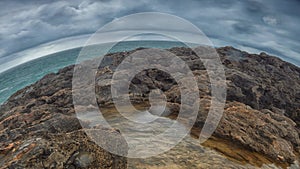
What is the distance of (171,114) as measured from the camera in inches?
494

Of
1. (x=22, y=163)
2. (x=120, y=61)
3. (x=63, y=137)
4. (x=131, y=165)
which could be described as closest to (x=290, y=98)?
(x=120, y=61)

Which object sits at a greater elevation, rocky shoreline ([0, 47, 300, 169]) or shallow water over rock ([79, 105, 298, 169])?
rocky shoreline ([0, 47, 300, 169])

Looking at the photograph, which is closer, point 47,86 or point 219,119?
point 219,119

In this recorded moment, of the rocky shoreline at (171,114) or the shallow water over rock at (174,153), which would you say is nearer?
the rocky shoreline at (171,114)

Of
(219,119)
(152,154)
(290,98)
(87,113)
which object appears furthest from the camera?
(290,98)

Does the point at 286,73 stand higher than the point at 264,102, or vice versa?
the point at 286,73

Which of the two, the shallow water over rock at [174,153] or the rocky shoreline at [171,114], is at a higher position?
the rocky shoreline at [171,114]

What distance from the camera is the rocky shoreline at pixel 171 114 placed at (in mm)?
6848

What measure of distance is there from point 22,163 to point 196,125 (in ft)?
23.7

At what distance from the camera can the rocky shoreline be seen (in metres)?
6.85

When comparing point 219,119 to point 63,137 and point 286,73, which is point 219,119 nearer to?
point 63,137

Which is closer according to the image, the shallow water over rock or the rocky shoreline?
the rocky shoreline

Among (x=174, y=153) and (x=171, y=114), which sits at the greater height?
(x=171, y=114)

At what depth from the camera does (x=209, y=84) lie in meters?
14.9
